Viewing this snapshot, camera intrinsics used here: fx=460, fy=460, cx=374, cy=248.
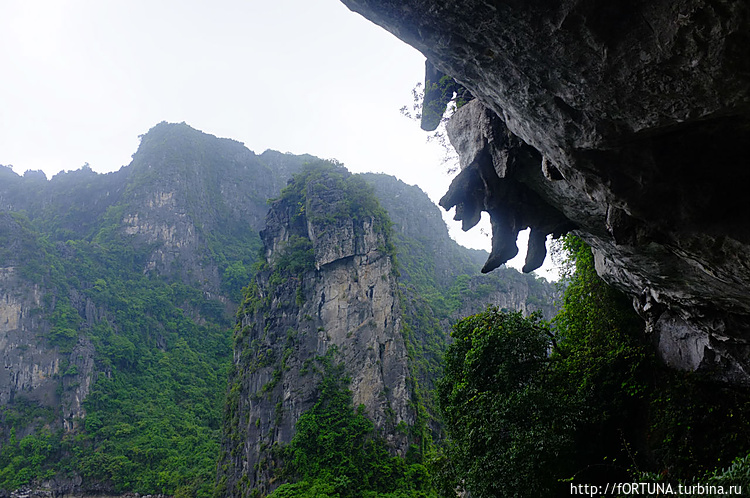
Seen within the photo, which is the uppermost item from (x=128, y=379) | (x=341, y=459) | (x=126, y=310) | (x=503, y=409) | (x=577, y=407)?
(x=126, y=310)

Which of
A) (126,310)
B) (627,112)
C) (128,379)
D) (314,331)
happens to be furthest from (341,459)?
(126,310)

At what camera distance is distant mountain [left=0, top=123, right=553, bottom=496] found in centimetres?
3794

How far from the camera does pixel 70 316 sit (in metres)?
48.8

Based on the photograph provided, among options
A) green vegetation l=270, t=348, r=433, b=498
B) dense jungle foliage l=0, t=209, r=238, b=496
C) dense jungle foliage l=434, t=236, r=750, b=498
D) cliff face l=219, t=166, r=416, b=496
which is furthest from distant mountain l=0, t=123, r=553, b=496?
dense jungle foliage l=434, t=236, r=750, b=498

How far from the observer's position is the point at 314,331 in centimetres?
2752

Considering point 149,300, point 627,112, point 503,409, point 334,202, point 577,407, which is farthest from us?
point 149,300

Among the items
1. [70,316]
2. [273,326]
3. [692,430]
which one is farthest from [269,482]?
[70,316]

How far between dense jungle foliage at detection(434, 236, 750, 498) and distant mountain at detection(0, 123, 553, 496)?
54.2ft

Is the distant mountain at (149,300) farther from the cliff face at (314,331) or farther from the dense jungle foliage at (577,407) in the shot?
the dense jungle foliage at (577,407)

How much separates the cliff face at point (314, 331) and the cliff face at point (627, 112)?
20363 mm

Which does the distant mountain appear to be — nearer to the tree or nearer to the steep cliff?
the steep cliff

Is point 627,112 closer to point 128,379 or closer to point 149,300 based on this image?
point 128,379

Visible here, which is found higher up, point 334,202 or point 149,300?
point 334,202

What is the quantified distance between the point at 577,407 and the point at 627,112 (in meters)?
6.18
